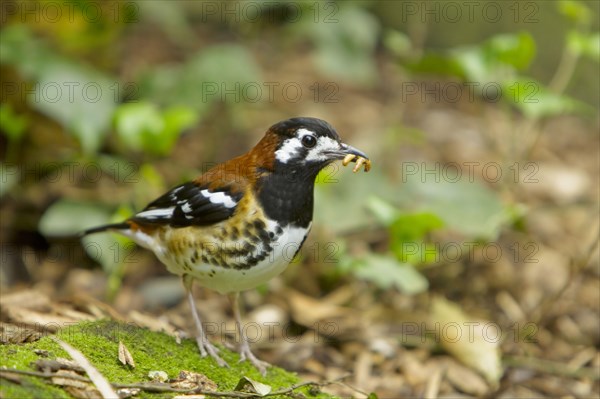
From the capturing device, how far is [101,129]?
6.48 meters

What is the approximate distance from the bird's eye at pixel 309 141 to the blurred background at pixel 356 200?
41.3 inches

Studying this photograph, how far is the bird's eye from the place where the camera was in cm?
434

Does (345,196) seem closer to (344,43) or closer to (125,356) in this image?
(344,43)

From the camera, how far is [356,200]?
672 cm

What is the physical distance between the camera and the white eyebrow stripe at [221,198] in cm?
432

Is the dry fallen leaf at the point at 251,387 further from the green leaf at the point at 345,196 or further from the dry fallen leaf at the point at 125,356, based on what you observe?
the green leaf at the point at 345,196

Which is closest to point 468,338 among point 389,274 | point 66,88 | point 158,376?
point 389,274

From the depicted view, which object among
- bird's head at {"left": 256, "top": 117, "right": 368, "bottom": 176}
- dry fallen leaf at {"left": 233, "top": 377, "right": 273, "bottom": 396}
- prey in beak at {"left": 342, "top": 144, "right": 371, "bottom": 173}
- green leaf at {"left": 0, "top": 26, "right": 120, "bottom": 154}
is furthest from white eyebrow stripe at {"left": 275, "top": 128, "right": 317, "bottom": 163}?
green leaf at {"left": 0, "top": 26, "right": 120, "bottom": 154}

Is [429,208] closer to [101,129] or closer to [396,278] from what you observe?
[396,278]

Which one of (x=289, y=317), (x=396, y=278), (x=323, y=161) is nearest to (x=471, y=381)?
(x=396, y=278)

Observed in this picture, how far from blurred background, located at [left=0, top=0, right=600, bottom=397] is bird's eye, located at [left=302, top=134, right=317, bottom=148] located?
1050mm

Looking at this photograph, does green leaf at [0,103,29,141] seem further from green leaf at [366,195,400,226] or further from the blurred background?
green leaf at [366,195,400,226]

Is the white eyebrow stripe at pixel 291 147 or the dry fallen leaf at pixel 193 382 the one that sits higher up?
the white eyebrow stripe at pixel 291 147

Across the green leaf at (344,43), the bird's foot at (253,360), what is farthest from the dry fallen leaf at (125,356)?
the green leaf at (344,43)
